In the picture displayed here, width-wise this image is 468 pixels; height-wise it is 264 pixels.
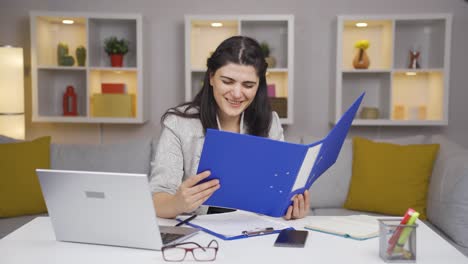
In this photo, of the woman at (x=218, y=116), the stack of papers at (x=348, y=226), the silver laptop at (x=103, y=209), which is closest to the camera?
the silver laptop at (x=103, y=209)

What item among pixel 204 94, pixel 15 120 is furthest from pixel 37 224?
pixel 15 120

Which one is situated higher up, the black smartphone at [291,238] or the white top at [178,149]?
the white top at [178,149]

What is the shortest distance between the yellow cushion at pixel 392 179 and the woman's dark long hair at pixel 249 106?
→ 113 centimetres

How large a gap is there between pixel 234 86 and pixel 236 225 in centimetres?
Result: 48

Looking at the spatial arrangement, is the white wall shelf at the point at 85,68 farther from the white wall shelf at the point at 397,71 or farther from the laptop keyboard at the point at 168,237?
the laptop keyboard at the point at 168,237

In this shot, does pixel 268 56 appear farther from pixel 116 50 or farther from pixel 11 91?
pixel 11 91

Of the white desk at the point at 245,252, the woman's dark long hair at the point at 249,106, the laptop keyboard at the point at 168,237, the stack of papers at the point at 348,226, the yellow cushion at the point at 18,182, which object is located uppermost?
the woman's dark long hair at the point at 249,106

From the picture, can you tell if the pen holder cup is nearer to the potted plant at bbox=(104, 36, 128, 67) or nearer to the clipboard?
the clipboard

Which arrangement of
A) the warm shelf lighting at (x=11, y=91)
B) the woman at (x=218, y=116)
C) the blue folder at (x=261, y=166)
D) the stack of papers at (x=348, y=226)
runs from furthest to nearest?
the warm shelf lighting at (x=11, y=91) < the woman at (x=218, y=116) < the stack of papers at (x=348, y=226) < the blue folder at (x=261, y=166)

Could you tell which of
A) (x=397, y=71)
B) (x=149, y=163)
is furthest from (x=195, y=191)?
(x=397, y=71)

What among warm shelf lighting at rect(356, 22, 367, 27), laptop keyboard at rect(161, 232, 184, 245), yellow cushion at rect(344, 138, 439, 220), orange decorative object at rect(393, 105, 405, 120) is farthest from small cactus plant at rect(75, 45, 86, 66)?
laptop keyboard at rect(161, 232, 184, 245)

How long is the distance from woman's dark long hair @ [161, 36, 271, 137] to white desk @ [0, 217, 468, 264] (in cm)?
63

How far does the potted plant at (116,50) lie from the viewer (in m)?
3.84

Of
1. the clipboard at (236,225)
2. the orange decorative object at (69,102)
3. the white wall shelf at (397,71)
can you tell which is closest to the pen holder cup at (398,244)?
the clipboard at (236,225)
